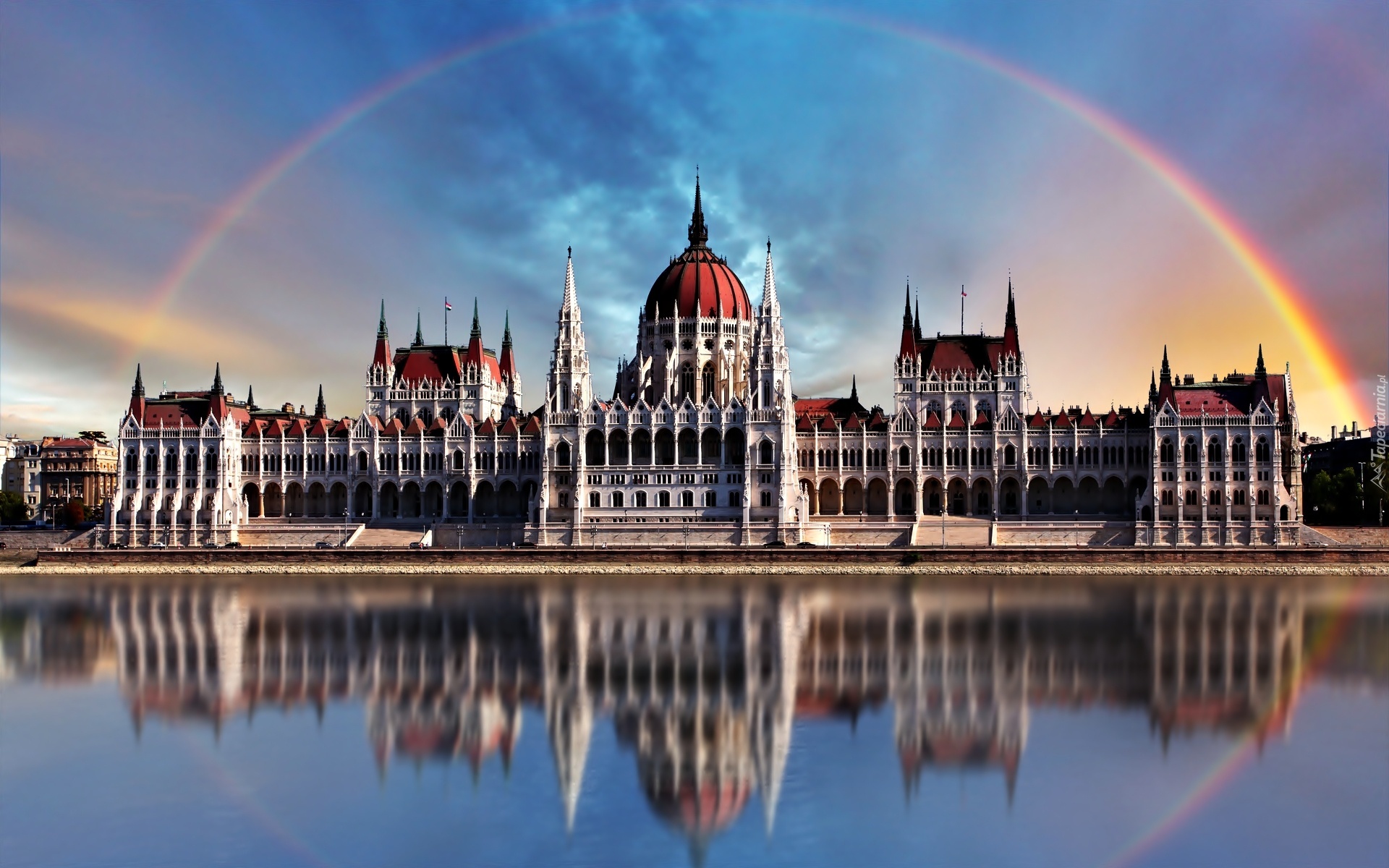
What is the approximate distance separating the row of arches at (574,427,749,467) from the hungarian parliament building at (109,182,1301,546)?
173 mm

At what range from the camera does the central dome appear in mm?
111125

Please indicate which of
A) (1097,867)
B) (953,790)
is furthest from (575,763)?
(1097,867)

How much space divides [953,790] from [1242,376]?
80252mm

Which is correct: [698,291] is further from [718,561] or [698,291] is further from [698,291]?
[718,561]

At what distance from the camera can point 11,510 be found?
127000mm

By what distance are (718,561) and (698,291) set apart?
113ft

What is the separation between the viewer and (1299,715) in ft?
123

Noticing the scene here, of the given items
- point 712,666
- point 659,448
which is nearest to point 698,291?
point 659,448

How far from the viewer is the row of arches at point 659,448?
3848 inches

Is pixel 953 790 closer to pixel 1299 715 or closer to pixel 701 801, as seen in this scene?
pixel 701 801

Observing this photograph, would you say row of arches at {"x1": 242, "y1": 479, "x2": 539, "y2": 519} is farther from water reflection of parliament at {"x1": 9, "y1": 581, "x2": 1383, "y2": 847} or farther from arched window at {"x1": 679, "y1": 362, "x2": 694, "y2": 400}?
water reflection of parliament at {"x1": 9, "y1": 581, "x2": 1383, "y2": 847}

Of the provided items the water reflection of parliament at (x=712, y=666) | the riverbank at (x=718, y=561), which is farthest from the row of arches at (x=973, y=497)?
the water reflection of parliament at (x=712, y=666)

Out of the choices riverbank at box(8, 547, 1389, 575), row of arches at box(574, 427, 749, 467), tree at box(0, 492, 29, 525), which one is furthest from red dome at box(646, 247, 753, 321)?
tree at box(0, 492, 29, 525)

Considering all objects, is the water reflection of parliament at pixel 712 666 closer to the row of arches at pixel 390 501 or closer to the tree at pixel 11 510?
the row of arches at pixel 390 501
